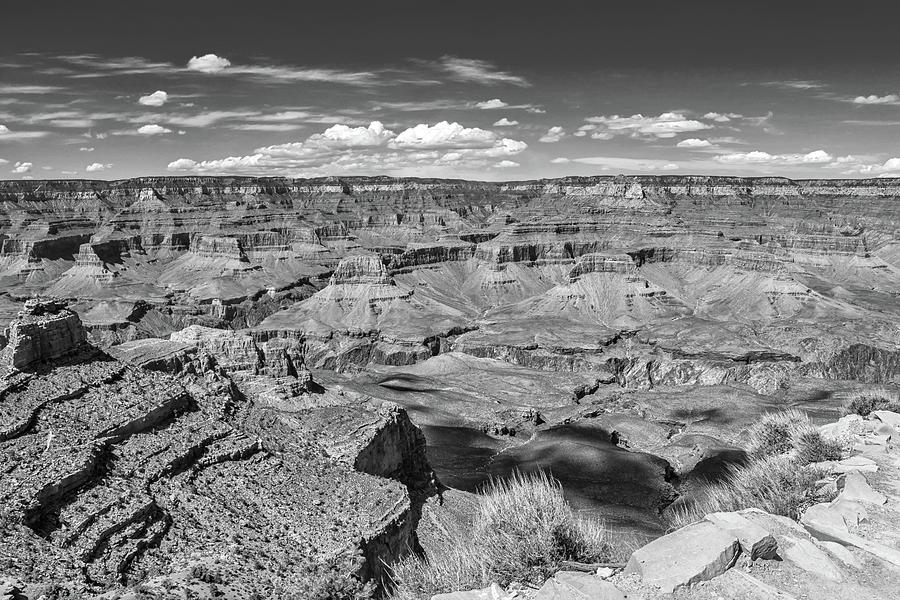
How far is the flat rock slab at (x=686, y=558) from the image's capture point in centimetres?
1188

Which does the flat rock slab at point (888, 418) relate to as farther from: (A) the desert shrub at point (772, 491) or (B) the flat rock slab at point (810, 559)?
(B) the flat rock slab at point (810, 559)

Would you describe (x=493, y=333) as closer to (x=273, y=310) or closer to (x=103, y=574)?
(x=273, y=310)

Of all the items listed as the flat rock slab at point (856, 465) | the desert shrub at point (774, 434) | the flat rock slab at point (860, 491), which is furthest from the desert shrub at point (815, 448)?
the flat rock slab at point (860, 491)

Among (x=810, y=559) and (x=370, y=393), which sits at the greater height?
(x=810, y=559)

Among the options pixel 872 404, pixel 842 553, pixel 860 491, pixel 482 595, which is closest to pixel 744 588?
pixel 842 553

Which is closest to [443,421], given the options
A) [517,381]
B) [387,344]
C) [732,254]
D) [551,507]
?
[517,381]

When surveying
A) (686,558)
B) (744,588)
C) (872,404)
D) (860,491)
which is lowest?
(872,404)

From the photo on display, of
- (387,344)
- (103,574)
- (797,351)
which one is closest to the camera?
(103,574)

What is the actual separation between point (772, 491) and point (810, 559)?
6.35 m

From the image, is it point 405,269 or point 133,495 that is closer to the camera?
point 133,495

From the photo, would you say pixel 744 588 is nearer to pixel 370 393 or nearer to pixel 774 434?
pixel 774 434

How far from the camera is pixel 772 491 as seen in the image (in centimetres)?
1886

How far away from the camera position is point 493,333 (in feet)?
450

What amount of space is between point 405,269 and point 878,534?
177854 mm
